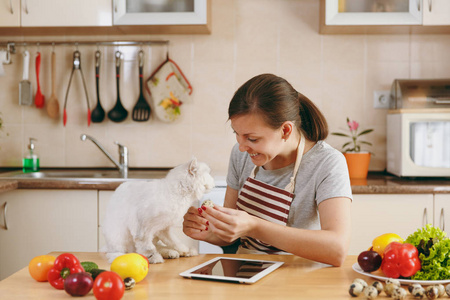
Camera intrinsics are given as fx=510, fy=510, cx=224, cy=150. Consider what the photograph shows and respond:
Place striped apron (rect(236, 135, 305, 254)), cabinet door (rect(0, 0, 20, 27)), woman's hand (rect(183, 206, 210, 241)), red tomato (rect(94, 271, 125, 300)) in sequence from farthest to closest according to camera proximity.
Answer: cabinet door (rect(0, 0, 20, 27)), striped apron (rect(236, 135, 305, 254)), woman's hand (rect(183, 206, 210, 241)), red tomato (rect(94, 271, 125, 300))

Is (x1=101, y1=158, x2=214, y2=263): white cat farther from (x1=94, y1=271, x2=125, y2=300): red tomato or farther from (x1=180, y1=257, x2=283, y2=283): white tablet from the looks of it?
(x1=94, y1=271, x2=125, y2=300): red tomato

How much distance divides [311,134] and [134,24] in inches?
55.2

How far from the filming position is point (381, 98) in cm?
298

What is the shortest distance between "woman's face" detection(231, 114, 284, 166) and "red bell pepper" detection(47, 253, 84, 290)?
594 mm

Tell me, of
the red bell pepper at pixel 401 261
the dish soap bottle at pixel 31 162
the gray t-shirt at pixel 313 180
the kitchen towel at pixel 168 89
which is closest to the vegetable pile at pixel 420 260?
the red bell pepper at pixel 401 261

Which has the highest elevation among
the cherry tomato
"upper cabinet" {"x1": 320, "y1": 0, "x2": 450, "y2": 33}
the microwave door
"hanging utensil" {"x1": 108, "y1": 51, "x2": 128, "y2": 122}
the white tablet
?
"upper cabinet" {"x1": 320, "y1": 0, "x2": 450, "y2": 33}

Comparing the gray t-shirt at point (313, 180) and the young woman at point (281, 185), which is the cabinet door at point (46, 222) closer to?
the young woman at point (281, 185)

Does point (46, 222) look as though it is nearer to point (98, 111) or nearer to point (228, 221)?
point (98, 111)

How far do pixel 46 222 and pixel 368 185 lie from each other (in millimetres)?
1568

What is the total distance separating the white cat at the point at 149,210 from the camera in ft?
4.25


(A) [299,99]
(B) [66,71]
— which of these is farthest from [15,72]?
(A) [299,99]

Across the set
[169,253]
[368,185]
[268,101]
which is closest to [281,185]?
[268,101]

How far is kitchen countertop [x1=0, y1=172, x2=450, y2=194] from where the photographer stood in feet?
7.81

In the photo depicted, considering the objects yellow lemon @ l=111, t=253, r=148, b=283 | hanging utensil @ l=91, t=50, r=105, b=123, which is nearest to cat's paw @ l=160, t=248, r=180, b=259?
yellow lemon @ l=111, t=253, r=148, b=283
